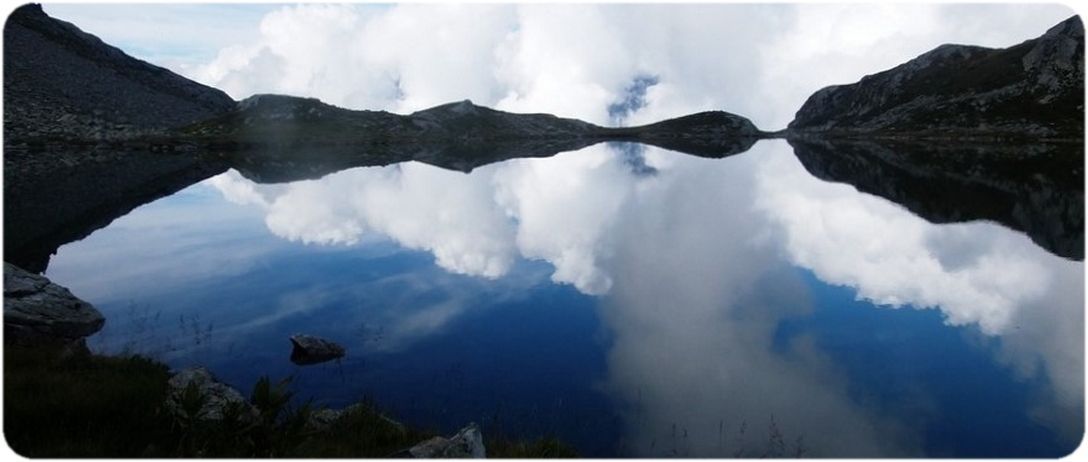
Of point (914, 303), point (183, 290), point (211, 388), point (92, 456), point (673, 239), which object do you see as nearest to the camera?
point (92, 456)

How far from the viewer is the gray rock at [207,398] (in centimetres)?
1150

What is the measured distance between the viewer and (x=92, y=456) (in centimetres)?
971

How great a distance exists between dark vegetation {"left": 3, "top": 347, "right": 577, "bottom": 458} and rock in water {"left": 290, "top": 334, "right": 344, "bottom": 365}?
17.3ft

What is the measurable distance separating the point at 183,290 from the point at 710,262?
27.1 m

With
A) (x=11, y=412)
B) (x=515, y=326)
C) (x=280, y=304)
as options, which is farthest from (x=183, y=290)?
(x=11, y=412)

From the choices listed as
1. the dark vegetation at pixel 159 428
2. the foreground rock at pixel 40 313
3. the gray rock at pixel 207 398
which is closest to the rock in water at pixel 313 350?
the gray rock at pixel 207 398

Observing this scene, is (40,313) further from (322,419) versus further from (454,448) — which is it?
(454,448)

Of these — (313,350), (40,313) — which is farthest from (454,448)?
(40,313)

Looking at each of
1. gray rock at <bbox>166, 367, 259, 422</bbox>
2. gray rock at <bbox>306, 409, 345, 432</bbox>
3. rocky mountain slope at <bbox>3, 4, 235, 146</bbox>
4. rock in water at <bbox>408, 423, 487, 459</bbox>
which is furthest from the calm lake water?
rocky mountain slope at <bbox>3, 4, 235, 146</bbox>

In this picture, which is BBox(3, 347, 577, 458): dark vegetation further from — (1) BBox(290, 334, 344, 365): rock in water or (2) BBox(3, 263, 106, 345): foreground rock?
(1) BBox(290, 334, 344, 365): rock in water

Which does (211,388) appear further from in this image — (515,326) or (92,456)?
(515,326)

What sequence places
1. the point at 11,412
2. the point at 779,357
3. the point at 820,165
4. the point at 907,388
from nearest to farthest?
the point at 11,412
the point at 907,388
the point at 779,357
the point at 820,165

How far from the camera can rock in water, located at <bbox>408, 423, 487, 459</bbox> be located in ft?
35.3

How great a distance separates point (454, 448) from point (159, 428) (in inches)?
225
